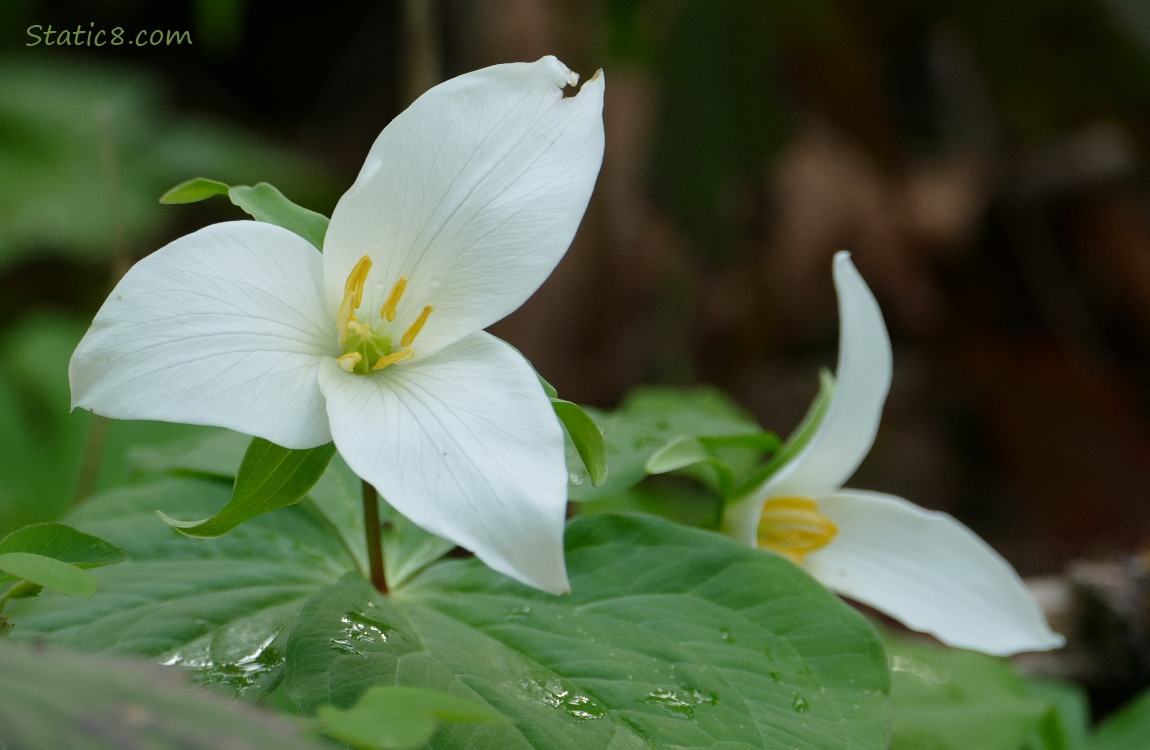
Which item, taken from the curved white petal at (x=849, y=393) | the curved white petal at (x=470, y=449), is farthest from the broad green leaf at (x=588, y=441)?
the curved white petal at (x=849, y=393)

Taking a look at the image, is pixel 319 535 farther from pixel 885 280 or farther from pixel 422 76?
pixel 885 280

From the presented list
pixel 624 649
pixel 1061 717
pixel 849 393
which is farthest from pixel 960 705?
pixel 624 649

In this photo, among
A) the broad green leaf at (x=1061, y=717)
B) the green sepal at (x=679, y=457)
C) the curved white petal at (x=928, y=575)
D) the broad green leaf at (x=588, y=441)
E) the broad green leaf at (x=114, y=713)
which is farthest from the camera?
the broad green leaf at (x=1061, y=717)

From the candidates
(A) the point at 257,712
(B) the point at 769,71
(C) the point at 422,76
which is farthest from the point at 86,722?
(B) the point at 769,71

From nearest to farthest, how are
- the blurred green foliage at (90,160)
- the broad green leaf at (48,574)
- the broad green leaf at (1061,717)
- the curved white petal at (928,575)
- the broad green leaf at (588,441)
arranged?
the broad green leaf at (48,574)
the broad green leaf at (588,441)
the curved white petal at (928,575)
the broad green leaf at (1061,717)
the blurred green foliage at (90,160)

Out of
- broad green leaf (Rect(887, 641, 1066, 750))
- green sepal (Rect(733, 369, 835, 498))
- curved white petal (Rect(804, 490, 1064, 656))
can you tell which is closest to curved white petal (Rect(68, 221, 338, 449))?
green sepal (Rect(733, 369, 835, 498))

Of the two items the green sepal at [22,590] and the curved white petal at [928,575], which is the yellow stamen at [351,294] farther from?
the curved white petal at [928,575]
